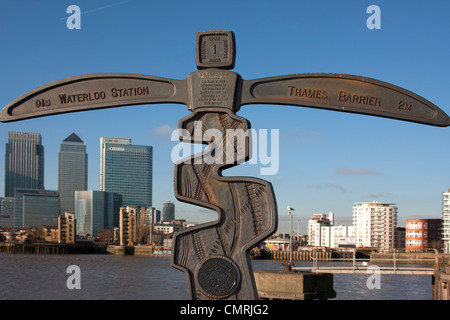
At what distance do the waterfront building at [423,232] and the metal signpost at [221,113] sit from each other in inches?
5496

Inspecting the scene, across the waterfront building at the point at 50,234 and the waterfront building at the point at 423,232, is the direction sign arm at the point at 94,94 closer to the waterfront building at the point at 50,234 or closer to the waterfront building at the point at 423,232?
the waterfront building at the point at 423,232

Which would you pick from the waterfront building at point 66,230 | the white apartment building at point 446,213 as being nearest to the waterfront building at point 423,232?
the white apartment building at point 446,213

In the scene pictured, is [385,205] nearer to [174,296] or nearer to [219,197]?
[174,296]

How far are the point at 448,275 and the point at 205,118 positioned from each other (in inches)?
494

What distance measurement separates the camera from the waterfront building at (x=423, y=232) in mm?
143500

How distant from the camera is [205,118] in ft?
35.3

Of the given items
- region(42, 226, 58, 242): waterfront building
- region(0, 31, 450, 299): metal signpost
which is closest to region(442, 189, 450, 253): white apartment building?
region(42, 226, 58, 242): waterfront building

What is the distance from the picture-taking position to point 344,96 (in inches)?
424

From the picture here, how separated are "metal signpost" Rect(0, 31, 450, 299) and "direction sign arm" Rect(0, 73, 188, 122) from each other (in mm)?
17

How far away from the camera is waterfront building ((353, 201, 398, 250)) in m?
170

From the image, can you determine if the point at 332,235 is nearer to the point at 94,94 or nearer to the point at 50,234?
the point at 50,234

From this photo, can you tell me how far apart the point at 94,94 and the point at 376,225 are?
168m

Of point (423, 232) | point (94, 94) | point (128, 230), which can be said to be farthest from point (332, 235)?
point (94, 94)
